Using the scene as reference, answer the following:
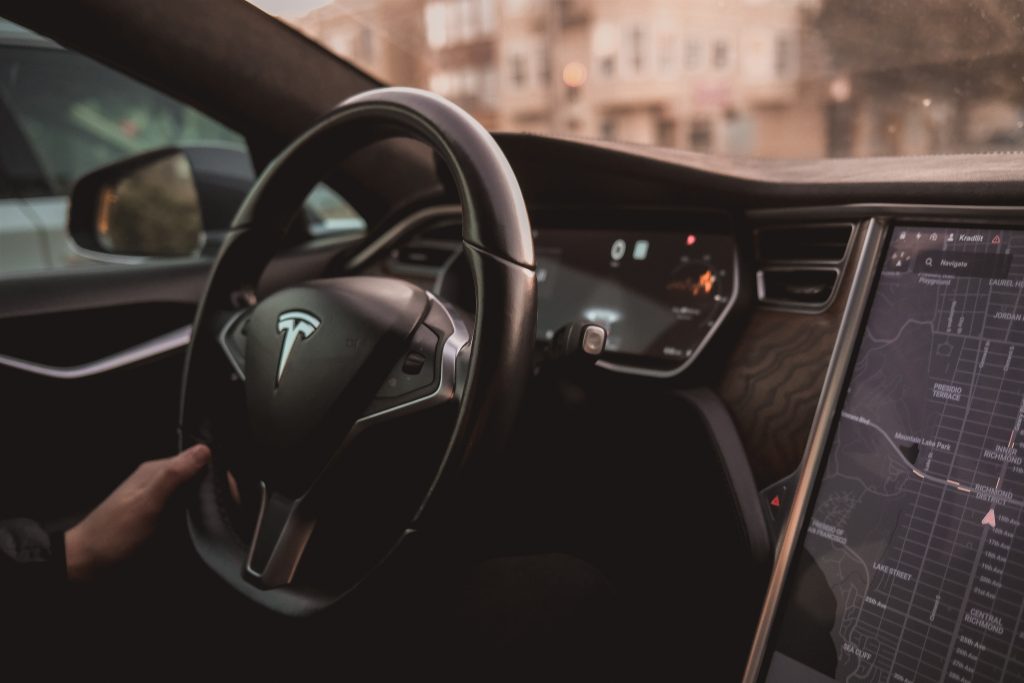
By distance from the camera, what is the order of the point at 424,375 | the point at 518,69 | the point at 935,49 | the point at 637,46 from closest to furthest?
the point at 424,375 → the point at 935,49 → the point at 518,69 → the point at 637,46

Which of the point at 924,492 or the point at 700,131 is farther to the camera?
the point at 700,131

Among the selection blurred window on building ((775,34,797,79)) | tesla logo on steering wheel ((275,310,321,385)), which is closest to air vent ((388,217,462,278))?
tesla logo on steering wheel ((275,310,321,385))

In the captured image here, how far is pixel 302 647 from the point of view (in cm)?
121

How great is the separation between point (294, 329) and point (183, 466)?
14.4 inches

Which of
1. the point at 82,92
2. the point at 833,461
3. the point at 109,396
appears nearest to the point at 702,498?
the point at 833,461

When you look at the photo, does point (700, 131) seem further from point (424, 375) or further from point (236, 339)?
point (424, 375)

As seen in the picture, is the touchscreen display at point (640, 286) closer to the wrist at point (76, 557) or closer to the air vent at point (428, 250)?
the air vent at point (428, 250)

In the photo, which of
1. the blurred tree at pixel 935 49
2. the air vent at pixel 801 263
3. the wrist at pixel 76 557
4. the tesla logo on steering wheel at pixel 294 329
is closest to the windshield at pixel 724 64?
the blurred tree at pixel 935 49

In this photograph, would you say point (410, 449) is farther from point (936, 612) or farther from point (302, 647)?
point (936, 612)

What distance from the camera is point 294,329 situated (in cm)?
107

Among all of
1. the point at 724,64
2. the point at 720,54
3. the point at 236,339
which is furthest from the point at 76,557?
the point at 720,54

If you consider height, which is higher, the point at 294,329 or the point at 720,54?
the point at 720,54

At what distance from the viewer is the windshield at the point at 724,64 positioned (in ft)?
5.12

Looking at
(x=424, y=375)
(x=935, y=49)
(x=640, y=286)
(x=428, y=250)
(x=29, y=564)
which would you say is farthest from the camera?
(x=428, y=250)
